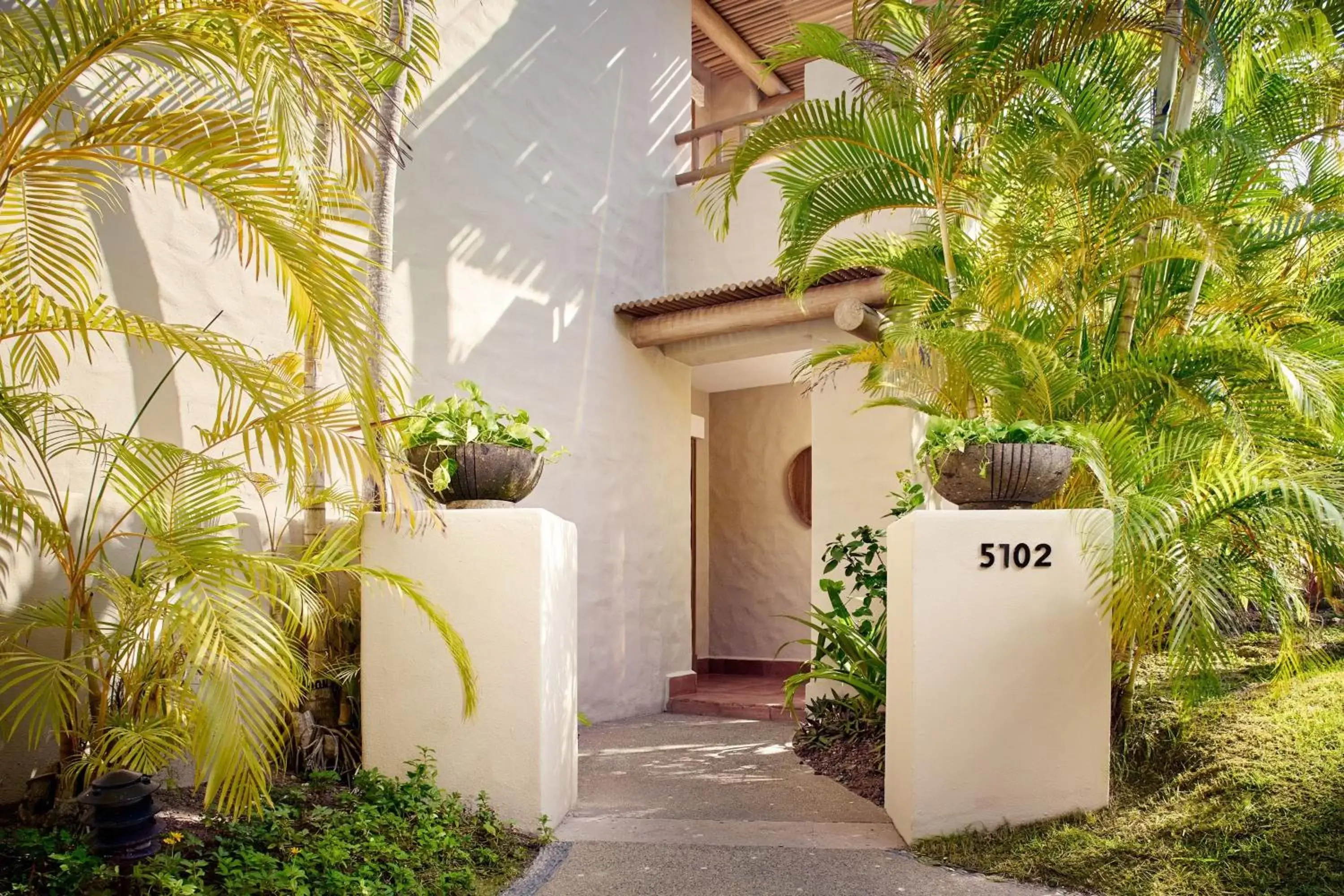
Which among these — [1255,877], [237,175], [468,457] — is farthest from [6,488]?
[1255,877]

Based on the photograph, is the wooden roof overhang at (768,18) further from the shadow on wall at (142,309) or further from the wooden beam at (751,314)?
the shadow on wall at (142,309)

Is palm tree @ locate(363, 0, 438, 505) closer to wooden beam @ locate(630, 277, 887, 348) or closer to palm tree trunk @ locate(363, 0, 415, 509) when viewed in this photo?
palm tree trunk @ locate(363, 0, 415, 509)

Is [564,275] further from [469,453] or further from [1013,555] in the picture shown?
[1013,555]

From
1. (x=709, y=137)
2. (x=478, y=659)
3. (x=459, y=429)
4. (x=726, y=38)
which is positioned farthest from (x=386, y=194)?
(x=726, y=38)

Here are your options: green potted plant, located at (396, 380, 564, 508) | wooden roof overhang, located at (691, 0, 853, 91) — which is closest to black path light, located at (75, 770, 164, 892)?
green potted plant, located at (396, 380, 564, 508)

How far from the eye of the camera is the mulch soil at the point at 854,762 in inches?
170

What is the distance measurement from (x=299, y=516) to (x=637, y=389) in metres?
3.13

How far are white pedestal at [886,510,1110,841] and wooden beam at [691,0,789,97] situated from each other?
5.78 metres

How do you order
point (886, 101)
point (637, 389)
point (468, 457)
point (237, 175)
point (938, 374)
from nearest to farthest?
point (237, 175), point (468, 457), point (886, 101), point (938, 374), point (637, 389)

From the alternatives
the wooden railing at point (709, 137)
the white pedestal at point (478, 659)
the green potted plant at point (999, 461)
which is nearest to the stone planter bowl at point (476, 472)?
the white pedestal at point (478, 659)

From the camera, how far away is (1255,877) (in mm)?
2957

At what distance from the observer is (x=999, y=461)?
357 centimetres

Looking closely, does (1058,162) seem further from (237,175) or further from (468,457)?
(237,175)

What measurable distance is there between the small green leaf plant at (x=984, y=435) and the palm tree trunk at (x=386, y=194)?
2.05 m
